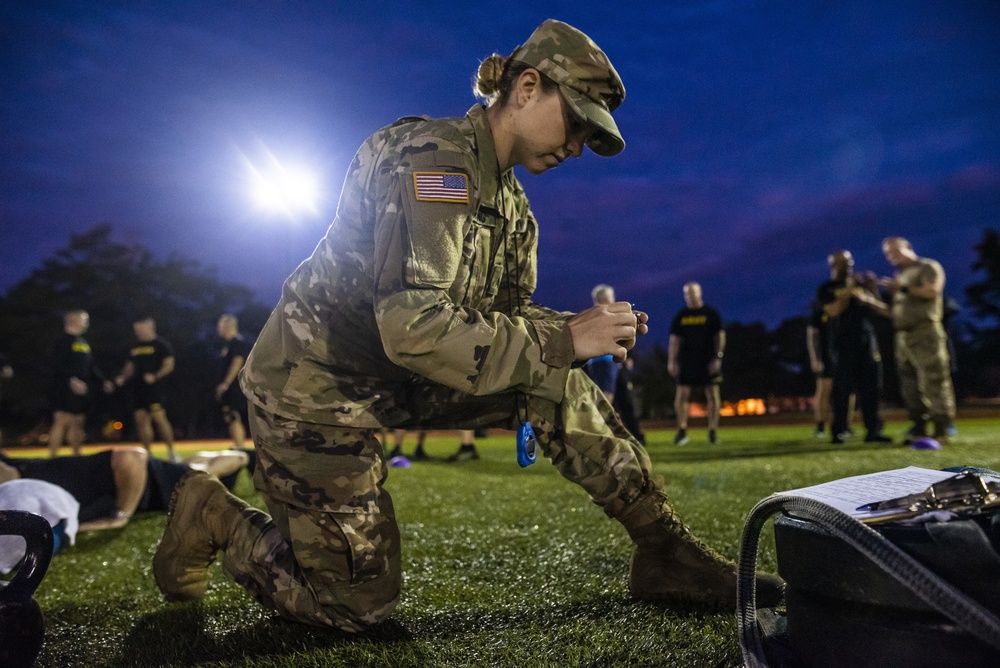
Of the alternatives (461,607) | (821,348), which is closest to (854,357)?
(821,348)

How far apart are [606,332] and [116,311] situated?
44841mm

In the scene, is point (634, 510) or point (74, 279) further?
point (74, 279)

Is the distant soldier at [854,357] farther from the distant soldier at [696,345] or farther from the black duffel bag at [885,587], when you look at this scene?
the black duffel bag at [885,587]

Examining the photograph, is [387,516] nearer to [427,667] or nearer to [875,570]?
[427,667]

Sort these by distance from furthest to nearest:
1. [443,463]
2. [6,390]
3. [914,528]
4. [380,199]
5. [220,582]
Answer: [6,390] → [443,463] → [220,582] → [380,199] → [914,528]

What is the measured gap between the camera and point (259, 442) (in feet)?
6.97

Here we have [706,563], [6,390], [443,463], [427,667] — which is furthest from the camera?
[6,390]

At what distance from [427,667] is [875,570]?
42.9 inches

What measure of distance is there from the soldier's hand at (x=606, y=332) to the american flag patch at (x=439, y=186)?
462 millimetres

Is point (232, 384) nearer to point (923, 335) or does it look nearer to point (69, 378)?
point (69, 378)

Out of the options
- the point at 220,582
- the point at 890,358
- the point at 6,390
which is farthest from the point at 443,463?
the point at 890,358

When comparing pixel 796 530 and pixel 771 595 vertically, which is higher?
pixel 796 530

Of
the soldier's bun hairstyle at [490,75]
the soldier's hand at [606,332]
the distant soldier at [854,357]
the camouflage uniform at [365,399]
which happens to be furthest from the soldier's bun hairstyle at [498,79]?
the distant soldier at [854,357]

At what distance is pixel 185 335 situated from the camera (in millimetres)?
41406
